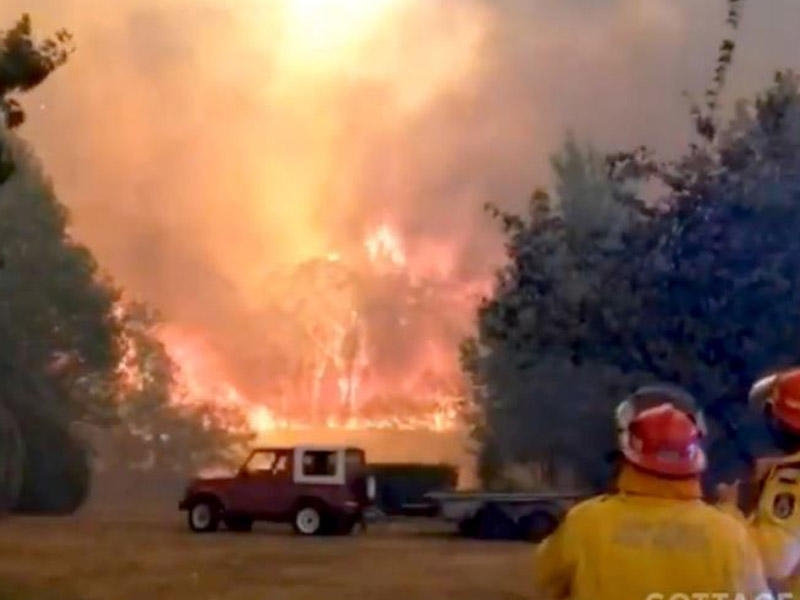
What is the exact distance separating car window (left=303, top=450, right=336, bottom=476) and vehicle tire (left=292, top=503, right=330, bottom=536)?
0.59m

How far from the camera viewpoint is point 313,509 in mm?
28297

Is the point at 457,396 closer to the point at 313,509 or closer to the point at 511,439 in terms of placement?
the point at 511,439

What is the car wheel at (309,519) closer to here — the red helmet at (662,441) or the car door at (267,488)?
the car door at (267,488)

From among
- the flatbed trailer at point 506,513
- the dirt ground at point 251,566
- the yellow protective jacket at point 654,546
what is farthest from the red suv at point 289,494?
the yellow protective jacket at point 654,546

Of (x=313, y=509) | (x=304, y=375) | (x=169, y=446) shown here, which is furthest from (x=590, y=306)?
(x=304, y=375)

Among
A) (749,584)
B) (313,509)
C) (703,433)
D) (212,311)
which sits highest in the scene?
(212,311)

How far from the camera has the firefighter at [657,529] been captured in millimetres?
3805

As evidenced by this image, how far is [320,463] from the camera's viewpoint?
94.2 ft

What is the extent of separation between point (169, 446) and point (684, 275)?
1368 inches

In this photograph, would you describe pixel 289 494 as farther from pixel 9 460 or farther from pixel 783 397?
pixel 783 397

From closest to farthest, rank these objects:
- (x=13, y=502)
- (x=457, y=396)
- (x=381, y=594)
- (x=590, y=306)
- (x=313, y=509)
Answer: (x=381, y=594) < (x=590, y=306) < (x=313, y=509) < (x=13, y=502) < (x=457, y=396)

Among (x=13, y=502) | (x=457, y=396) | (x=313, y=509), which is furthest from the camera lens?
(x=457, y=396)

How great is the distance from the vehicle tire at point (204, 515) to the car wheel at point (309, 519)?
53.6 inches

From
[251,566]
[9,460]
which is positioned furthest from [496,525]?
[9,460]
